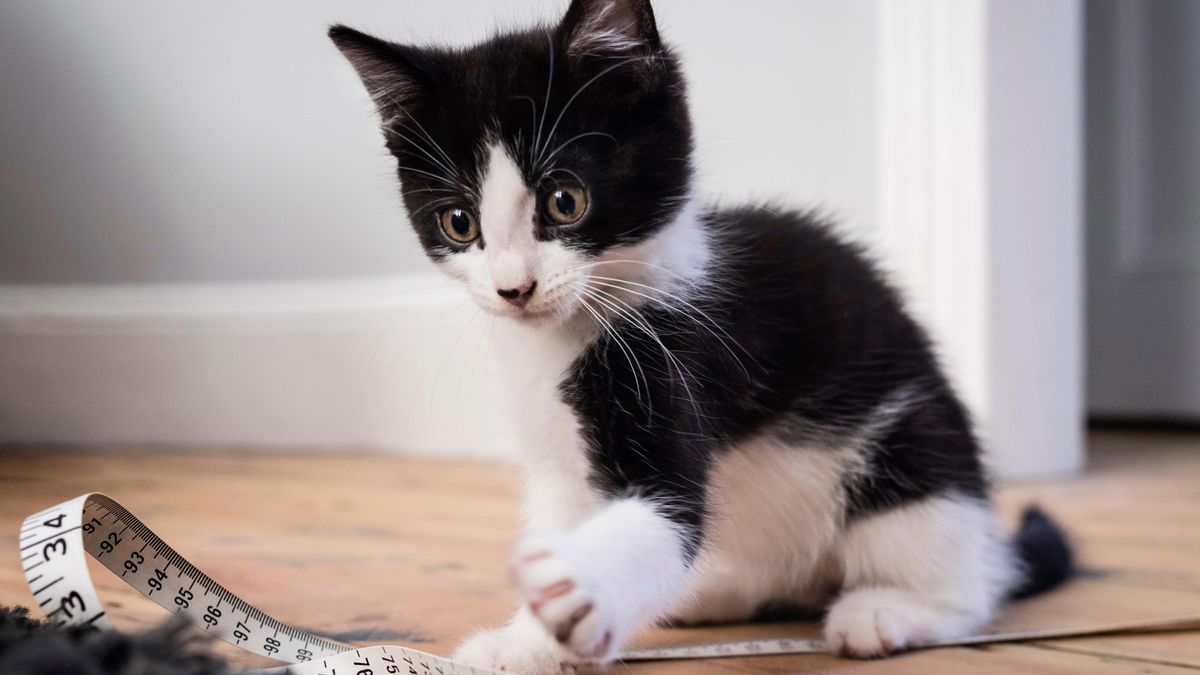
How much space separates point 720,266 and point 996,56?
127 centimetres

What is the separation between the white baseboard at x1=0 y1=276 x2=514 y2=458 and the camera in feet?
7.88

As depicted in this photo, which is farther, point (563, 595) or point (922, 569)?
point (922, 569)

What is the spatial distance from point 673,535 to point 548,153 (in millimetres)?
346

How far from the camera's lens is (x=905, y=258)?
2.04m

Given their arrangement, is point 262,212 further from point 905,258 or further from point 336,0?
point 905,258

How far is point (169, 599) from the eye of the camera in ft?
2.78

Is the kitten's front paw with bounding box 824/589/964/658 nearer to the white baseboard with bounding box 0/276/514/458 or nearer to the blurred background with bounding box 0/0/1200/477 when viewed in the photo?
the blurred background with bounding box 0/0/1200/477

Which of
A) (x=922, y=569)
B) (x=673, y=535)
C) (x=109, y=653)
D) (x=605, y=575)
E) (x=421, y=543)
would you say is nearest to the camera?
(x=109, y=653)

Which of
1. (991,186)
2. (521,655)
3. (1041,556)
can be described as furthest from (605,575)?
(991,186)

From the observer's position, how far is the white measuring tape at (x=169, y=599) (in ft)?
2.35

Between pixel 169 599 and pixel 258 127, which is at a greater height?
pixel 258 127

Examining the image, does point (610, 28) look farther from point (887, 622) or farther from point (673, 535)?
point (887, 622)

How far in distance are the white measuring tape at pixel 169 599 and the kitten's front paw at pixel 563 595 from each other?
19 cm

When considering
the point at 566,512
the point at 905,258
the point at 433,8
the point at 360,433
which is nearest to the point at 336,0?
the point at 433,8
